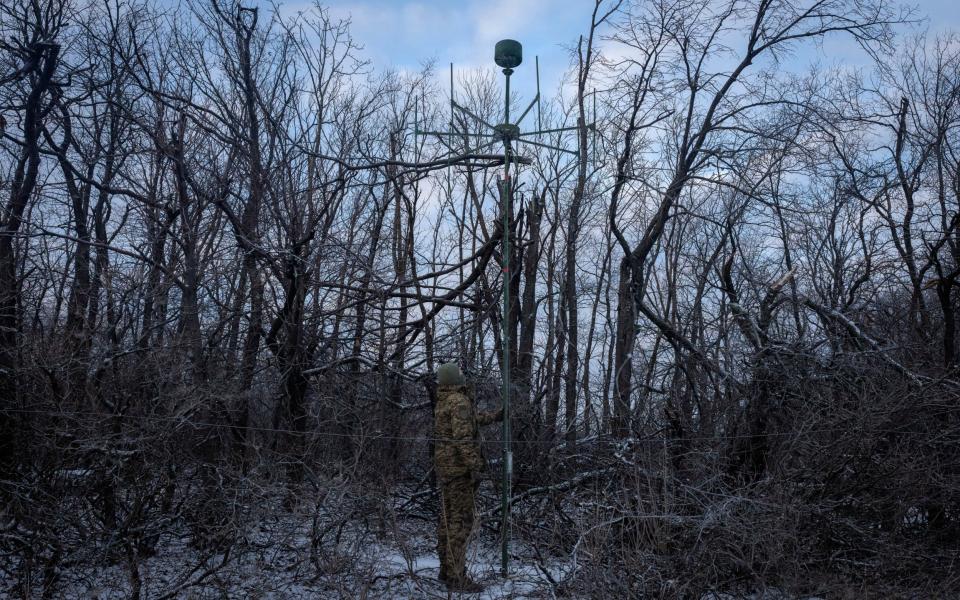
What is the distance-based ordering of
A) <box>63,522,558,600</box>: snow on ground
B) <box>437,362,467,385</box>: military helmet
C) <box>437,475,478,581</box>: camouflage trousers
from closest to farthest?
<box>63,522,558,600</box>: snow on ground → <box>437,475,478,581</box>: camouflage trousers → <box>437,362,467,385</box>: military helmet

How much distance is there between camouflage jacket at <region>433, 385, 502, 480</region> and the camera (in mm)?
6879

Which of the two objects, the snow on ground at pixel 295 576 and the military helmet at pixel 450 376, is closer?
the snow on ground at pixel 295 576

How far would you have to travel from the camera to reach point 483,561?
7.79 meters

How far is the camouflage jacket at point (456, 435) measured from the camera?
271 inches

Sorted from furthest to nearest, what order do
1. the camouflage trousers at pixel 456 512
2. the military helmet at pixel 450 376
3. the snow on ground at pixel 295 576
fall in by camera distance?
the military helmet at pixel 450 376
the camouflage trousers at pixel 456 512
the snow on ground at pixel 295 576

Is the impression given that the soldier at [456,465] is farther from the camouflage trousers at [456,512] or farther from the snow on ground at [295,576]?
the snow on ground at [295,576]

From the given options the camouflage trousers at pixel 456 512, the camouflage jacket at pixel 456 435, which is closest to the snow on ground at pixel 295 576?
the camouflage trousers at pixel 456 512

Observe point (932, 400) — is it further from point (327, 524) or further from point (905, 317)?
point (327, 524)

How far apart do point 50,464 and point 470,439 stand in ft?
11.7

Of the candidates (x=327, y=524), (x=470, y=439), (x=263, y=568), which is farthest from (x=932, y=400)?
(x=263, y=568)

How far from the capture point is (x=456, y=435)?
691 centimetres

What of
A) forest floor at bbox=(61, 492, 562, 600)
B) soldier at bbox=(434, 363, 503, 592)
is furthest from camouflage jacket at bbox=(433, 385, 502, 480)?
forest floor at bbox=(61, 492, 562, 600)

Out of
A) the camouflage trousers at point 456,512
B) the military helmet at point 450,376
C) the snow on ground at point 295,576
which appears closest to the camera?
the snow on ground at point 295,576

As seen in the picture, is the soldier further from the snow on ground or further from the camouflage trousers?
the snow on ground
